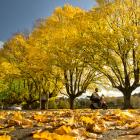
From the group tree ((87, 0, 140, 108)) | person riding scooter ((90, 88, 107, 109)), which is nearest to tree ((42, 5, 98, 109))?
tree ((87, 0, 140, 108))

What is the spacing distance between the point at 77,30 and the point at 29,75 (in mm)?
9346

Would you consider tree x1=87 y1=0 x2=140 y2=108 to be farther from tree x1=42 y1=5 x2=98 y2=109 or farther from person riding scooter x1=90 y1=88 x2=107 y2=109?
person riding scooter x1=90 y1=88 x2=107 y2=109

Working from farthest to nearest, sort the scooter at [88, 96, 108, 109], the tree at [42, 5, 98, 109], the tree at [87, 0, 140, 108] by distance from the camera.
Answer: the tree at [42, 5, 98, 109], the tree at [87, 0, 140, 108], the scooter at [88, 96, 108, 109]

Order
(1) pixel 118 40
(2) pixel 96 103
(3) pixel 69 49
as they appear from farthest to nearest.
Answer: (3) pixel 69 49 → (1) pixel 118 40 → (2) pixel 96 103

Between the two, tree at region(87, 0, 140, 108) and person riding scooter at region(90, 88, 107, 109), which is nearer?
person riding scooter at region(90, 88, 107, 109)

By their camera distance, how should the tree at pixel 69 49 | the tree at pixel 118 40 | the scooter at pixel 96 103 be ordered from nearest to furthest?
the scooter at pixel 96 103, the tree at pixel 118 40, the tree at pixel 69 49

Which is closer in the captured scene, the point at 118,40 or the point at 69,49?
the point at 118,40

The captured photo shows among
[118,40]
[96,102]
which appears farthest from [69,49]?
[96,102]

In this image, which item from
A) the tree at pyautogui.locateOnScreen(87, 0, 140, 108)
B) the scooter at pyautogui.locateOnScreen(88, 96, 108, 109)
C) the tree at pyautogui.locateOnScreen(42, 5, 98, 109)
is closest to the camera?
the scooter at pyautogui.locateOnScreen(88, 96, 108, 109)

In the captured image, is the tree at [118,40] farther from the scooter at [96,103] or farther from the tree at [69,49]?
the scooter at [96,103]

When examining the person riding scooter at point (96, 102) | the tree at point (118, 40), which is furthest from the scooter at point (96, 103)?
the tree at point (118, 40)

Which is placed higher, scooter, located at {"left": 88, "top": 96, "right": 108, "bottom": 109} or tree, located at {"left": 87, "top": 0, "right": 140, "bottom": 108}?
tree, located at {"left": 87, "top": 0, "right": 140, "bottom": 108}

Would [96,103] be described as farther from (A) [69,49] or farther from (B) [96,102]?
(A) [69,49]

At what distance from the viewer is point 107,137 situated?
4.20 m
